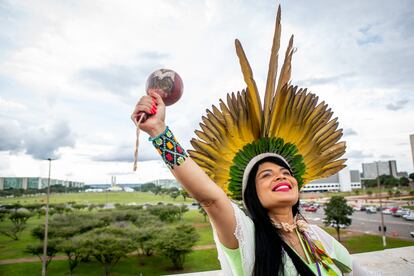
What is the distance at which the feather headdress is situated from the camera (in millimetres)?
2043

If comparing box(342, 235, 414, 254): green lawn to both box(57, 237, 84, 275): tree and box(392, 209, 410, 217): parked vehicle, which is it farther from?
box(57, 237, 84, 275): tree

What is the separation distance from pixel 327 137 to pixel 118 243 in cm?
1541

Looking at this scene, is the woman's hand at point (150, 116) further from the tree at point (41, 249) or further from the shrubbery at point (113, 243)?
the tree at point (41, 249)

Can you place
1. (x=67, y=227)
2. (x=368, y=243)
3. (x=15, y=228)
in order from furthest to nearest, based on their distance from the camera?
(x=15, y=228) < (x=67, y=227) < (x=368, y=243)

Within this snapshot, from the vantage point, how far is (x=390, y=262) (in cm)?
696

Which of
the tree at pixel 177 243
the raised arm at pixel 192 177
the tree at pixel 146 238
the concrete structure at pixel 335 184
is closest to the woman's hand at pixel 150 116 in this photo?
the raised arm at pixel 192 177

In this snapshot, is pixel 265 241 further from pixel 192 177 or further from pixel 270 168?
pixel 192 177

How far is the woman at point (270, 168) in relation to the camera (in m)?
1.64

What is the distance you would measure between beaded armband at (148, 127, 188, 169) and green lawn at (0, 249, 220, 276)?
15394mm

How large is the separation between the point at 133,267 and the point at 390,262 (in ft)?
45.3

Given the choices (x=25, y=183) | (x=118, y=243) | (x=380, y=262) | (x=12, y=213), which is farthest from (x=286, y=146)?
(x=25, y=183)

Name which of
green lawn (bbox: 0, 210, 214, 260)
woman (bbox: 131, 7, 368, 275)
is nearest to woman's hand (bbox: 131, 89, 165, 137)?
woman (bbox: 131, 7, 368, 275)

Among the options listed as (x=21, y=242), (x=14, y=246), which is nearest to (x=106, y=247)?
(x=14, y=246)

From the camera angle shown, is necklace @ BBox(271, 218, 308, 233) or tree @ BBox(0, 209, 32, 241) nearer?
necklace @ BBox(271, 218, 308, 233)
